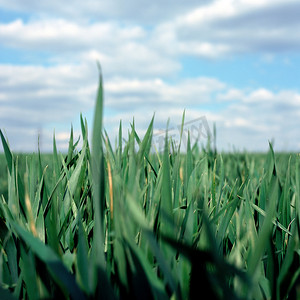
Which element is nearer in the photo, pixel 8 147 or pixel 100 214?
pixel 100 214

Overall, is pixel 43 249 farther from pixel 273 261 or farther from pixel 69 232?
pixel 273 261

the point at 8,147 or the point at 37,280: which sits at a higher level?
the point at 8,147

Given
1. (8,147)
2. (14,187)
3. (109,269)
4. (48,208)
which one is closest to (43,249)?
(109,269)

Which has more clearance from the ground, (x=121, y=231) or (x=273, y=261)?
(x=121, y=231)

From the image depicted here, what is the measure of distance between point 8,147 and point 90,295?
2.01ft

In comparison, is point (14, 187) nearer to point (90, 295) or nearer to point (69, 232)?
point (69, 232)

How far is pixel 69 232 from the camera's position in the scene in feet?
3.00

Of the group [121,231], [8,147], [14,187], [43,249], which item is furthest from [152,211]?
[8,147]

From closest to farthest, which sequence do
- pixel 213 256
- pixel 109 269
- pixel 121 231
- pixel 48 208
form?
pixel 213 256 → pixel 121 231 → pixel 109 269 → pixel 48 208

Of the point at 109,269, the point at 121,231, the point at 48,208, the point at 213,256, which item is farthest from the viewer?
the point at 48,208

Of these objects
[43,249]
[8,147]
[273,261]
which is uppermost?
[8,147]

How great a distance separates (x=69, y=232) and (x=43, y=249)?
0.35 m

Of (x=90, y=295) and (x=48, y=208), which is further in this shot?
(x=48, y=208)

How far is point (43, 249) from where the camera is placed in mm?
569
